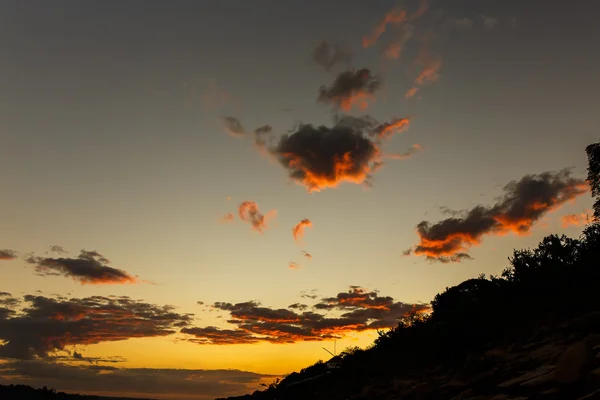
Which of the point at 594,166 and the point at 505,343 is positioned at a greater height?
the point at 594,166

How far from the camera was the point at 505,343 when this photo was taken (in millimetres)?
13570

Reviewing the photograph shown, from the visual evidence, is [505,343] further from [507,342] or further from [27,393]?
[27,393]

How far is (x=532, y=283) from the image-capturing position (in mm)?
17625

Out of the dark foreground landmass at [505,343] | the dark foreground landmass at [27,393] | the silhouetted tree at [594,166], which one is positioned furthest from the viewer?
the dark foreground landmass at [27,393]

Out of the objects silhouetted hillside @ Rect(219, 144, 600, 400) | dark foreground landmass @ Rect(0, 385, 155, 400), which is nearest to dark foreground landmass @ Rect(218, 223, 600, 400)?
silhouetted hillside @ Rect(219, 144, 600, 400)

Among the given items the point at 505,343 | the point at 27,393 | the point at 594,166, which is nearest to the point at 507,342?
the point at 505,343

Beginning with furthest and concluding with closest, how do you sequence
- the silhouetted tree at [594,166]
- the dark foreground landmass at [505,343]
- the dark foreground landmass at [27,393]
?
the dark foreground landmass at [27,393] → the silhouetted tree at [594,166] → the dark foreground landmass at [505,343]

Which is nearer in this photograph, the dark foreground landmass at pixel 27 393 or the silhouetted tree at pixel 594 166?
the silhouetted tree at pixel 594 166

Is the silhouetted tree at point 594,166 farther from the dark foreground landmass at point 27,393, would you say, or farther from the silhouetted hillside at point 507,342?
the dark foreground landmass at point 27,393

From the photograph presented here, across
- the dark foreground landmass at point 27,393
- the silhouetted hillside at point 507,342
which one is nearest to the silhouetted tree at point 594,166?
the silhouetted hillside at point 507,342

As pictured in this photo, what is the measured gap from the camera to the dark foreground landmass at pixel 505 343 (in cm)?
743

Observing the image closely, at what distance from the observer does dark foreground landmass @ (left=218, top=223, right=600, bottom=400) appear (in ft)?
24.4

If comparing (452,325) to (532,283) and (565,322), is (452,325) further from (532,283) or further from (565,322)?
(565,322)

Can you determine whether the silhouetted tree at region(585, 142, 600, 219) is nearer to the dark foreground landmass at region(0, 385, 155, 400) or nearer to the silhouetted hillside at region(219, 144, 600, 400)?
the silhouetted hillside at region(219, 144, 600, 400)
